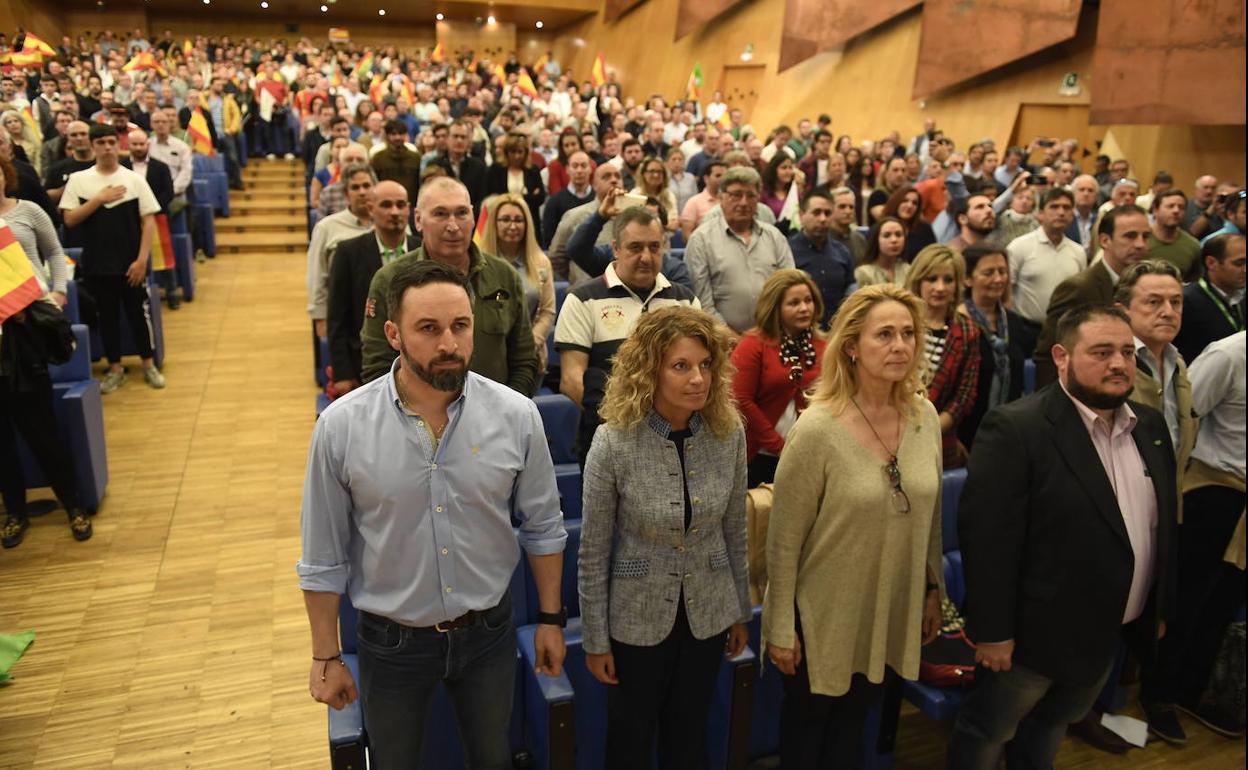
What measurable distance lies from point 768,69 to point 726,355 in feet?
44.4

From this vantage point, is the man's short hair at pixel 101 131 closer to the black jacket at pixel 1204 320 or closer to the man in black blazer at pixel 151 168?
the man in black blazer at pixel 151 168

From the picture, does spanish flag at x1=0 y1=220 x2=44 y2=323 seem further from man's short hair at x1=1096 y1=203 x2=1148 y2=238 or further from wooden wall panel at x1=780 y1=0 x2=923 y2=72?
wooden wall panel at x1=780 y1=0 x2=923 y2=72

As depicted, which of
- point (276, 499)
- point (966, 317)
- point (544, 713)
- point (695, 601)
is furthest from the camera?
point (276, 499)

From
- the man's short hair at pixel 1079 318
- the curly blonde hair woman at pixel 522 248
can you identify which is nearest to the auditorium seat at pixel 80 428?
the curly blonde hair woman at pixel 522 248

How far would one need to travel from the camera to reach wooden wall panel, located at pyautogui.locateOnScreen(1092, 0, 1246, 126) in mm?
7367

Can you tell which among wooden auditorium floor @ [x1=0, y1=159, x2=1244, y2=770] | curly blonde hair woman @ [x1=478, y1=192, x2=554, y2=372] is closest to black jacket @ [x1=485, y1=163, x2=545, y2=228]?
wooden auditorium floor @ [x1=0, y1=159, x2=1244, y2=770]

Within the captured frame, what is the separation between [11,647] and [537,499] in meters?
1.94

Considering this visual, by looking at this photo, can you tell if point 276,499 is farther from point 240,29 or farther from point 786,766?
point 240,29

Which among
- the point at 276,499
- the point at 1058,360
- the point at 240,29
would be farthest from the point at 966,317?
the point at 240,29

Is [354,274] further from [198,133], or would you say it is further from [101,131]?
[198,133]

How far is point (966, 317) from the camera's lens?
2855 mm

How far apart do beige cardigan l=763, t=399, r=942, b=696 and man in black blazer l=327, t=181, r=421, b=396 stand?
5.37 feet

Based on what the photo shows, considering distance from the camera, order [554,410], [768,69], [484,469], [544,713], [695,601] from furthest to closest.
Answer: [768,69] → [554,410] → [544,713] → [695,601] → [484,469]

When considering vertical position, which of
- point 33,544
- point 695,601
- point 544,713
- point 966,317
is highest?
point 966,317
